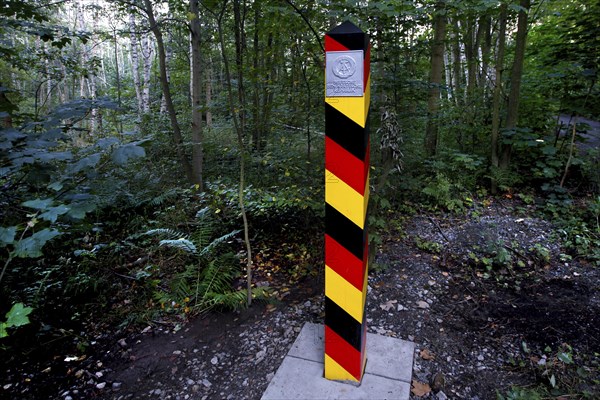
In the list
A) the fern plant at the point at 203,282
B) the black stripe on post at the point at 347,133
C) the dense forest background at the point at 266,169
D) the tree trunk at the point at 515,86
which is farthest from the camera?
the tree trunk at the point at 515,86

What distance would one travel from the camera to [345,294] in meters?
2.14

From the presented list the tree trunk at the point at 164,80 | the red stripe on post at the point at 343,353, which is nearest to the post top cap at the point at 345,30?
the red stripe on post at the point at 343,353

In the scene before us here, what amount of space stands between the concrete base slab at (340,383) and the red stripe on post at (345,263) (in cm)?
68

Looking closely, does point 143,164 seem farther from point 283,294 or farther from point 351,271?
point 351,271

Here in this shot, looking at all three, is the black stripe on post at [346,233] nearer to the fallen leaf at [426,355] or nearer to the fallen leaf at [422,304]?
the fallen leaf at [426,355]

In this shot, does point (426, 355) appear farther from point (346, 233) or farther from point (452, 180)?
point (452, 180)

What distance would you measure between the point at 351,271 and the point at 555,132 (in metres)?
6.43

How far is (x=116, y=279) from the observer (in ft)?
14.1

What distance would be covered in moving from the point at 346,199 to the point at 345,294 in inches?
23.4

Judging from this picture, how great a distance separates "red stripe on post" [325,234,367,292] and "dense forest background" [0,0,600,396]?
4.36 ft

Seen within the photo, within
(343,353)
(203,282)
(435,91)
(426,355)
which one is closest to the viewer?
(343,353)

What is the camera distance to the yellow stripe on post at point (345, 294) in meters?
2.12

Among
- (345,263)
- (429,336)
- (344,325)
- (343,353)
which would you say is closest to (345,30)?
(345,263)

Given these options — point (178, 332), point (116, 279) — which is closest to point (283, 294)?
point (178, 332)
